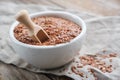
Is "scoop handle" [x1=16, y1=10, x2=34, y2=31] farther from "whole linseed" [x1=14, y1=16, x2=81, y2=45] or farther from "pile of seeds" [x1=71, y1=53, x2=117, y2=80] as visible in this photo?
"pile of seeds" [x1=71, y1=53, x2=117, y2=80]

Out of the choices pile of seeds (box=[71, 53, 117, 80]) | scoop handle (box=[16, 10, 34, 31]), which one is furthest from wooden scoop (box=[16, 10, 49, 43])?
pile of seeds (box=[71, 53, 117, 80])

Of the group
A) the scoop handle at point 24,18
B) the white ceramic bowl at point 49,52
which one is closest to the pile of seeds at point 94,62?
the white ceramic bowl at point 49,52

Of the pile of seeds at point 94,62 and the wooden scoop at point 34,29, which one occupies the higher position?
the pile of seeds at point 94,62

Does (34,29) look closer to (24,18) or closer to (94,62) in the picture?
(24,18)

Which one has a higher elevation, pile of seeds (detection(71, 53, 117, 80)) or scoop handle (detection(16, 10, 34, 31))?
pile of seeds (detection(71, 53, 117, 80))

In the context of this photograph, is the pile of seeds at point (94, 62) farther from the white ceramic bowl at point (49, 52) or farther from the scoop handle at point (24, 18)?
the scoop handle at point (24, 18)

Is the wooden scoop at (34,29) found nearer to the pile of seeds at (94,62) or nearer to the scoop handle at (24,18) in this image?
the scoop handle at (24,18)
